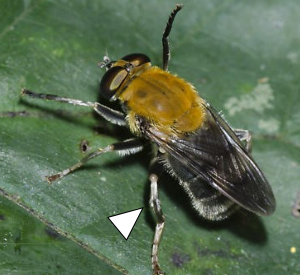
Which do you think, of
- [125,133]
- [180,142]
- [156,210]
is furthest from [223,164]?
[125,133]

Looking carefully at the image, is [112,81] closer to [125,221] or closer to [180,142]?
[180,142]

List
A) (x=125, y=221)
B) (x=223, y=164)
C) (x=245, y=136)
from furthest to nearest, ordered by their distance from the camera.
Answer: (x=245, y=136)
(x=223, y=164)
(x=125, y=221)

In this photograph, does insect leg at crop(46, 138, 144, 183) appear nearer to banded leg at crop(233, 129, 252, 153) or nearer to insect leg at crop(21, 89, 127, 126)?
insect leg at crop(21, 89, 127, 126)

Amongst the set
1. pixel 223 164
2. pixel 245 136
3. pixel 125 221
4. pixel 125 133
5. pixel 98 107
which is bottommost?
pixel 125 221

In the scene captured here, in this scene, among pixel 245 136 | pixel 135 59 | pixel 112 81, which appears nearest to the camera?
pixel 112 81

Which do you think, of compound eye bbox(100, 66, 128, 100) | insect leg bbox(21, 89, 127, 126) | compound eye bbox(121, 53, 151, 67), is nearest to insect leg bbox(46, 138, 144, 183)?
insect leg bbox(21, 89, 127, 126)

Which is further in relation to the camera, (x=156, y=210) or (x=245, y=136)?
(x=245, y=136)

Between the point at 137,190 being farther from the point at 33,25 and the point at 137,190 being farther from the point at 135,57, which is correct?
the point at 33,25
